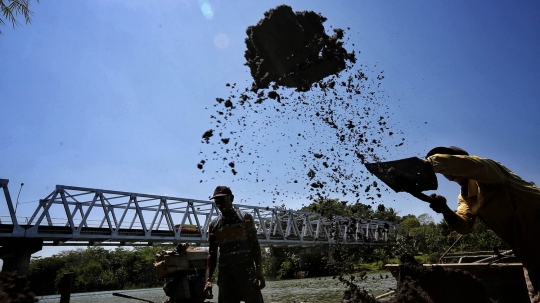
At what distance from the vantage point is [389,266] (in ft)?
13.3

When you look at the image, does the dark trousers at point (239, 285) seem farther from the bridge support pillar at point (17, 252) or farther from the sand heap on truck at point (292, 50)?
the bridge support pillar at point (17, 252)

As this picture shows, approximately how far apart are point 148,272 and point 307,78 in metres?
36.8

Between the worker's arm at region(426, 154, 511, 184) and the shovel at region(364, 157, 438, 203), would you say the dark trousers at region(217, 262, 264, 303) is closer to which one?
the shovel at region(364, 157, 438, 203)

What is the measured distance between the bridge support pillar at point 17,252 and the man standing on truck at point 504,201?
16.3 meters

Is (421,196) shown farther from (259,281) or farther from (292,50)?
(292,50)

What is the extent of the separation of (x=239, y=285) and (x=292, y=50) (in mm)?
4200

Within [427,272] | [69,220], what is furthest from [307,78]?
[69,220]

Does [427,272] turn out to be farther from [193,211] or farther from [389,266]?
[193,211]

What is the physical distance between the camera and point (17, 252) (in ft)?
44.7

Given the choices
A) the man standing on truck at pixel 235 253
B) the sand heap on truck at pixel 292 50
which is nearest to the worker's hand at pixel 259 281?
the man standing on truck at pixel 235 253

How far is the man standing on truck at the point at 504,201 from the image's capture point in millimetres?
2141

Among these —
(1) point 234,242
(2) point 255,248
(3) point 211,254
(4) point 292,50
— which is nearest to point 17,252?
(3) point 211,254

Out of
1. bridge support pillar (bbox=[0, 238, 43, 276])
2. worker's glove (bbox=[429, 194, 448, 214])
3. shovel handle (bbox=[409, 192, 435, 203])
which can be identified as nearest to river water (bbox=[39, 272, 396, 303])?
worker's glove (bbox=[429, 194, 448, 214])

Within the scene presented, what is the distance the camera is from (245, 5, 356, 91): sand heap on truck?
570cm
